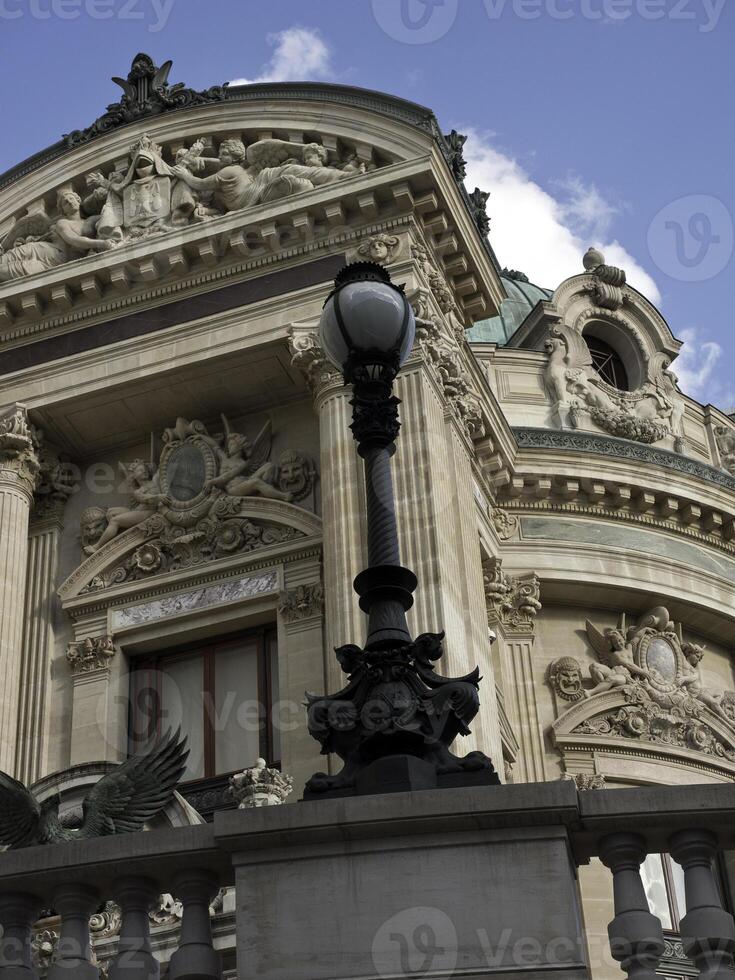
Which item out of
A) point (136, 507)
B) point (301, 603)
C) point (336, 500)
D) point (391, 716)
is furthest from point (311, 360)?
point (391, 716)

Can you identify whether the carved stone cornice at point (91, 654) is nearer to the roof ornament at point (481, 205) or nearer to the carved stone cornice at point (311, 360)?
the carved stone cornice at point (311, 360)

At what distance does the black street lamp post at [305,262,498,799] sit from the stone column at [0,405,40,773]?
10.6 metres

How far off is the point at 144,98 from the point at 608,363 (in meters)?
12.5

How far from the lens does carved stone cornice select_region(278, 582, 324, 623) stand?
1931 centimetres

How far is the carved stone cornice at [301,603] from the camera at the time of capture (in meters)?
19.3

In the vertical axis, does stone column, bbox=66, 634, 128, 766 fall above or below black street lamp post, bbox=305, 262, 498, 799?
above

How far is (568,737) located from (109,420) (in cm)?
949

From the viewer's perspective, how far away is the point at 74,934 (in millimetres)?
7777

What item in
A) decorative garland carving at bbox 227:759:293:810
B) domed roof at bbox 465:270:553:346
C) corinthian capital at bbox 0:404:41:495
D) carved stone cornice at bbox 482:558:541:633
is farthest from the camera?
domed roof at bbox 465:270:553:346

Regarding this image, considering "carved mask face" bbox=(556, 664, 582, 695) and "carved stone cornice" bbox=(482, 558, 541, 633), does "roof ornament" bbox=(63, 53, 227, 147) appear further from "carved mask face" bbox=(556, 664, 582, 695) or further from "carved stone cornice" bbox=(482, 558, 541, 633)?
"carved mask face" bbox=(556, 664, 582, 695)

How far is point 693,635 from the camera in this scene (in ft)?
97.5

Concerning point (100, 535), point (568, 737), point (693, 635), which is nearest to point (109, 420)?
point (100, 535)

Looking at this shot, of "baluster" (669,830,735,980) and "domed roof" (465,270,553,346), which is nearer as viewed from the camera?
"baluster" (669,830,735,980)

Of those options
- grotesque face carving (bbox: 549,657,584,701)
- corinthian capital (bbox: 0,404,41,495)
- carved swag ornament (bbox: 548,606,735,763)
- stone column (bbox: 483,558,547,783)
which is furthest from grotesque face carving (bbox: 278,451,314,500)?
grotesque face carving (bbox: 549,657,584,701)
